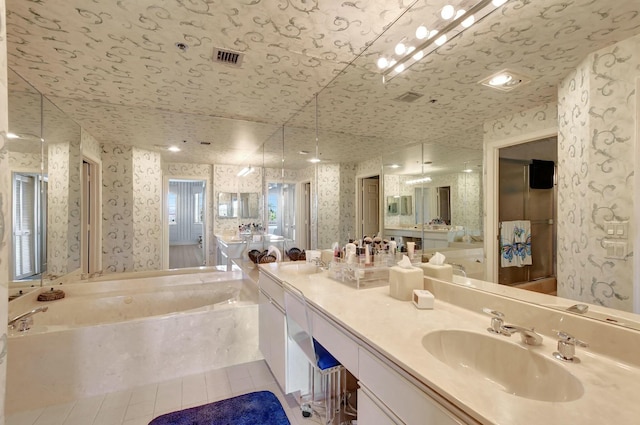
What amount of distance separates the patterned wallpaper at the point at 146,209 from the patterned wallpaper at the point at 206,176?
804mm

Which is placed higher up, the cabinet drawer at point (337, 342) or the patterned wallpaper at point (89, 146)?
the patterned wallpaper at point (89, 146)

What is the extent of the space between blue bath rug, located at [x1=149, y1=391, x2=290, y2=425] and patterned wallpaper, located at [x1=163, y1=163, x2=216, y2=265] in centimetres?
333

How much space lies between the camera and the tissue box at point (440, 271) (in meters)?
1.50

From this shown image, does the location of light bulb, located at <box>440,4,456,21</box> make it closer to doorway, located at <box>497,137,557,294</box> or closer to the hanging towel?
doorway, located at <box>497,137,557,294</box>

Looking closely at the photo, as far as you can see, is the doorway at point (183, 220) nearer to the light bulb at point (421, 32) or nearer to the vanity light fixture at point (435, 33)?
the vanity light fixture at point (435, 33)

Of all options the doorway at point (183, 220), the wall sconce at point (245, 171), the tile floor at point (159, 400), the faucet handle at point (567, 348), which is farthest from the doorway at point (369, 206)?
the doorway at point (183, 220)

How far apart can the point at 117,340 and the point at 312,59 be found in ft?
8.27

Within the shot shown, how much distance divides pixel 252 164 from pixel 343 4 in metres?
3.60

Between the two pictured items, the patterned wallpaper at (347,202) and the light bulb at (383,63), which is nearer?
the light bulb at (383,63)

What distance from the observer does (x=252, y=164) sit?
184 inches

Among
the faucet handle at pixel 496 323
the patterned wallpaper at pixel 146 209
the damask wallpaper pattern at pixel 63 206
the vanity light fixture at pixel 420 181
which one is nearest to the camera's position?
the faucet handle at pixel 496 323

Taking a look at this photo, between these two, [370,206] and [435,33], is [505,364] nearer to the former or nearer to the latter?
[370,206]

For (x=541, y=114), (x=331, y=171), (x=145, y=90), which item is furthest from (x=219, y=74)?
(x=541, y=114)

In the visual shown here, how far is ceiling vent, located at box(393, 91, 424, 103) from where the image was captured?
73.6 inches
